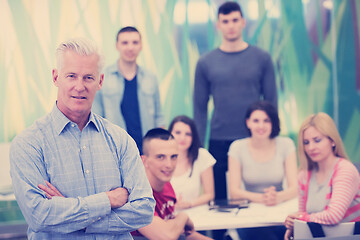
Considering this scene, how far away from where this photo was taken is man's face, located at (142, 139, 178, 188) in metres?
2.81

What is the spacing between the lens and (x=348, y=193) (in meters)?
2.88

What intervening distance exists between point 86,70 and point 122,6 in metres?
4.11

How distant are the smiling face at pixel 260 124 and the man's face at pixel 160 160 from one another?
1.06 m

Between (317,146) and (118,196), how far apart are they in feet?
5.14

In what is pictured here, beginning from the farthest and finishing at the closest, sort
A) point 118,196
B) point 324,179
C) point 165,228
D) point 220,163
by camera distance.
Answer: point 220,163 → point 324,179 → point 165,228 → point 118,196

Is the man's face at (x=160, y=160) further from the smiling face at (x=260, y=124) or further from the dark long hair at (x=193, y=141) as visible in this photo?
the smiling face at (x=260, y=124)

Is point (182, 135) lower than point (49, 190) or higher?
lower

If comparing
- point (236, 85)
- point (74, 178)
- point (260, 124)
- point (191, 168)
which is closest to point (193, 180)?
point (191, 168)

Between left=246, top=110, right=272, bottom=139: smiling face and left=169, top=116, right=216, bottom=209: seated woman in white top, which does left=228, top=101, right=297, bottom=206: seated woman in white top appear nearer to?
left=246, top=110, right=272, bottom=139: smiling face

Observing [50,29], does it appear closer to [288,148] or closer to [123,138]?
[288,148]

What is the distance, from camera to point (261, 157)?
12.6 feet

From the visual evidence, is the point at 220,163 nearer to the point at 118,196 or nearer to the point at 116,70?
the point at 116,70

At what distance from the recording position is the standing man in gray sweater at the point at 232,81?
416cm

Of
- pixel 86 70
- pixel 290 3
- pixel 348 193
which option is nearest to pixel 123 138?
pixel 86 70
